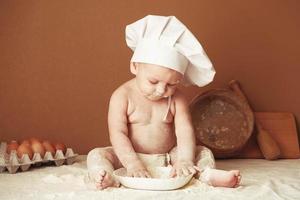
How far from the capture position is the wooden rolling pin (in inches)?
69.5

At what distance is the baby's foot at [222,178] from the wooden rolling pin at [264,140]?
0.57 meters

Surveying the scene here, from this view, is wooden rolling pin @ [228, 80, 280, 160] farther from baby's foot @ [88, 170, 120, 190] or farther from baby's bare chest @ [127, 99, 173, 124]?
baby's foot @ [88, 170, 120, 190]

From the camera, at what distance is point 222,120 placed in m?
1.84

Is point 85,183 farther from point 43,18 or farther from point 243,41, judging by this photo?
point 243,41

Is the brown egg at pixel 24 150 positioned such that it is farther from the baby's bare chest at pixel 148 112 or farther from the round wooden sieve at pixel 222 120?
the round wooden sieve at pixel 222 120

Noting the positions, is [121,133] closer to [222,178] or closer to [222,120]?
[222,178]

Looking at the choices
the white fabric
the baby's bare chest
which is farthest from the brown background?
the baby's bare chest

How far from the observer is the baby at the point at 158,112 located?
1.30 meters

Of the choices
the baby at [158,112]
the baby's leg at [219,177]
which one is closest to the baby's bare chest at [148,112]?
the baby at [158,112]

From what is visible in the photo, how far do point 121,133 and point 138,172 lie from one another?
Result: 177mm

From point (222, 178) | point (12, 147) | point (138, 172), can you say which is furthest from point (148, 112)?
point (12, 147)

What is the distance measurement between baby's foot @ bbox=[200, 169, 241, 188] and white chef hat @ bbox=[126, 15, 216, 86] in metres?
0.30

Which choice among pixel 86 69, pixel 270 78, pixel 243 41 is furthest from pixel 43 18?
pixel 270 78

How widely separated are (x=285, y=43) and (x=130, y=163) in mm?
931
